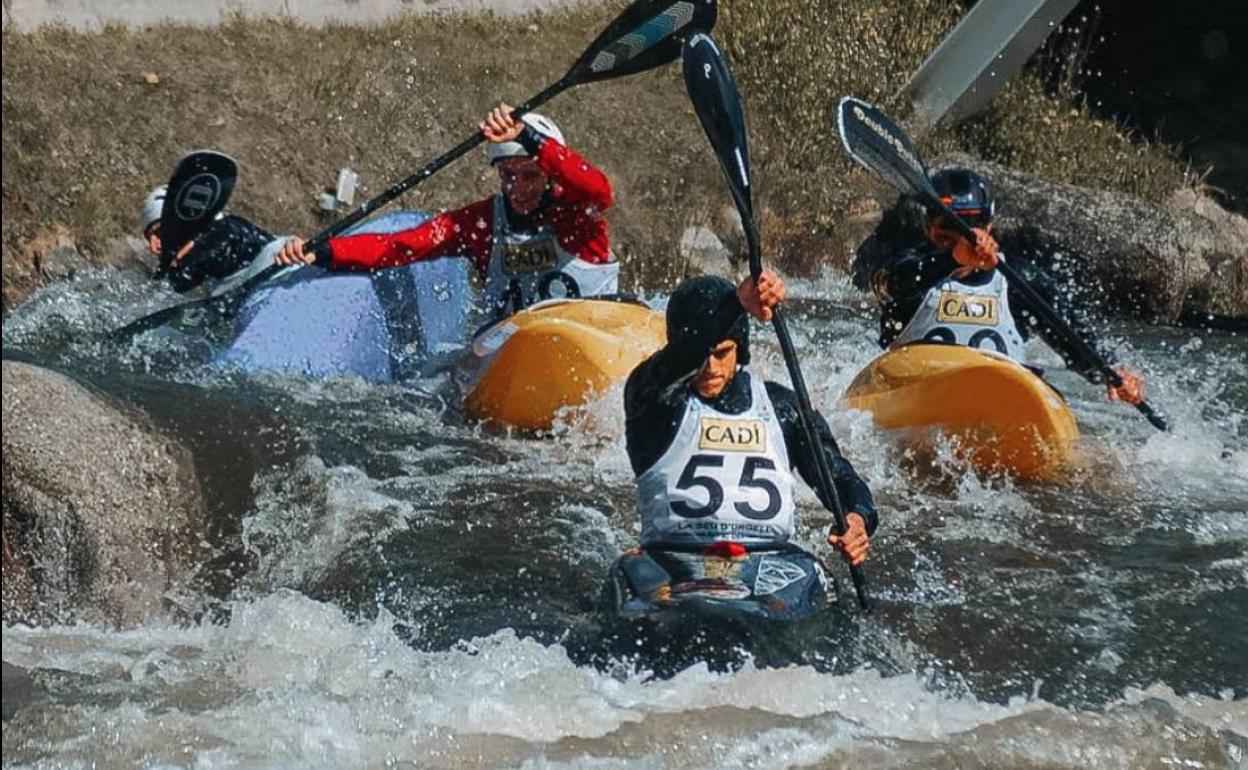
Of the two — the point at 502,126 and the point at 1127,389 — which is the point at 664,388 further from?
the point at 1127,389

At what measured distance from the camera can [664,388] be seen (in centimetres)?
470

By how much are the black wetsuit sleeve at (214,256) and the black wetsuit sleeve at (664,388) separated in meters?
3.21

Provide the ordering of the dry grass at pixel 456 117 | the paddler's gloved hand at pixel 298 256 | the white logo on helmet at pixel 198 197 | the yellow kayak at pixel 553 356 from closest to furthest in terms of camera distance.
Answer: the yellow kayak at pixel 553 356 → the paddler's gloved hand at pixel 298 256 → the white logo on helmet at pixel 198 197 → the dry grass at pixel 456 117

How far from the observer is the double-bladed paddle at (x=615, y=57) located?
7.03 m

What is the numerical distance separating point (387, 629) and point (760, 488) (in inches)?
43.0

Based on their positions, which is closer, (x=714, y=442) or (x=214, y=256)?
(x=714, y=442)

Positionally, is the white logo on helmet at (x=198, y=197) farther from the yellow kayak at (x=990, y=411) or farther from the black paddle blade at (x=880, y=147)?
the yellow kayak at (x=990, y=411)

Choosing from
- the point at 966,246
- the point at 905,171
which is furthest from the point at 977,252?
the point at 905,171

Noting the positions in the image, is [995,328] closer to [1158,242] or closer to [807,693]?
[807,693]

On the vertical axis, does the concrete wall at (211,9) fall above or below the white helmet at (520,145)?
above

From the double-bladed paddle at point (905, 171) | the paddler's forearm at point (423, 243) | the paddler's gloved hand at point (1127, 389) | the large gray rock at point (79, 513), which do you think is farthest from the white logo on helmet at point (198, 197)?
the paddler's gloved hand at point (1127, 389)

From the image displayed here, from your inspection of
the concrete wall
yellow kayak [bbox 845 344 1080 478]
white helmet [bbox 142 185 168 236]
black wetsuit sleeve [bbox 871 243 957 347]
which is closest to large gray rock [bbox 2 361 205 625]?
white helmet [bbox 142 185 168 236]

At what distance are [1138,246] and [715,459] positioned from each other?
250 inches

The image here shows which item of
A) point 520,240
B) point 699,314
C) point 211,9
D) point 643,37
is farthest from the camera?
point 211,9
